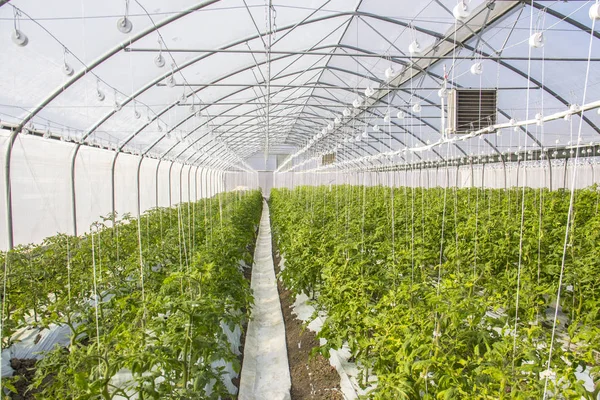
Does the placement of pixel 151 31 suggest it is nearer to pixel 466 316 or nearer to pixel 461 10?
pixel 461 10

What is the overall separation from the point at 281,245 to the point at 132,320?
556cm

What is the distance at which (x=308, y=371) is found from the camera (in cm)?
496

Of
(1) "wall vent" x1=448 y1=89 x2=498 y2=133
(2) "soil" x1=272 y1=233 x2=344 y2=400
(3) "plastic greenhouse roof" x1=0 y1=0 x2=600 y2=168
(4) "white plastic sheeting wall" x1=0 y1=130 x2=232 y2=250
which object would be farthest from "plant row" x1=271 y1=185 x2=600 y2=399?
(4) "white plastic sheeting wall" x1=0 y1=130 x2=232 y2=250

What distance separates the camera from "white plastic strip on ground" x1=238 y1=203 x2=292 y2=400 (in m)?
4.86

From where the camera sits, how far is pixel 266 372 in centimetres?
537

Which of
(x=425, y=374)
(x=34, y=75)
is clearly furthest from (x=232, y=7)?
(x=425, y=374)

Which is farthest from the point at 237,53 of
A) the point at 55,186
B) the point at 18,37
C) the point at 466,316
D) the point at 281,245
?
the point at 466,316

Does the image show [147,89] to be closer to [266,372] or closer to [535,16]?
[266,372]

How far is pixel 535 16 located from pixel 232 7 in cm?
592

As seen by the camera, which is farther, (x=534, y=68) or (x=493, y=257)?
(x=534, y=68)

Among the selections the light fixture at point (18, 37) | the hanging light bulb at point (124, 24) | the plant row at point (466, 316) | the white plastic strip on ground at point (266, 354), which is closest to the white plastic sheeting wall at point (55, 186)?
the light fixture at point (18, 37)

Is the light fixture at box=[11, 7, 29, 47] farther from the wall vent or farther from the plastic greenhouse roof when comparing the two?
the wall vent

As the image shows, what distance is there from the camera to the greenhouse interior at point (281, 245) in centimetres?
297

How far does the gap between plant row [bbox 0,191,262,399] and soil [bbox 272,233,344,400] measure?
79 centimetres
